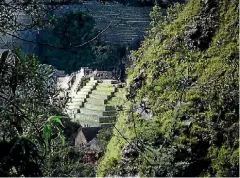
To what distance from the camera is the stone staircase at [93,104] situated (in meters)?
10.8

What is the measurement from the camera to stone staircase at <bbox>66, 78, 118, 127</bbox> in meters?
10.8

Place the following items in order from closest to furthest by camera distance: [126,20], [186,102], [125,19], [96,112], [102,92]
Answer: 1. [186,102]
2. [96,112]
3. [102,92]
4. [125,19]
5. [126,20]

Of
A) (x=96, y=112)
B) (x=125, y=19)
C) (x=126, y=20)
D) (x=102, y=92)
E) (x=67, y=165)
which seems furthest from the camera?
(x=126, y=20)

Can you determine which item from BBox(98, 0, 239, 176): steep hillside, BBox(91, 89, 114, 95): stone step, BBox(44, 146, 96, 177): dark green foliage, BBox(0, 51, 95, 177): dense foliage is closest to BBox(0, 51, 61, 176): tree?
BBox(0, 51, 95, 177): dense foliage

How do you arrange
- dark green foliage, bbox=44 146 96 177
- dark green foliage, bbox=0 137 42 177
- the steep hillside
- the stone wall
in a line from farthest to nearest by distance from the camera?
the stone wall → dark green foliage, bbox=44 146 96 177 → the steep hillside → dark green foliage, bbox=0 137 42 177

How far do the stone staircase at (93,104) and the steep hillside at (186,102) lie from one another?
23.7ft

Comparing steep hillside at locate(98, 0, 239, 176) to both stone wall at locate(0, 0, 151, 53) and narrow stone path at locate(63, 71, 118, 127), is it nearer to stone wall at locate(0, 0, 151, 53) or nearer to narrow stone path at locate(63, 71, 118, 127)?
narrow stone path at locate(63, 71, 118, 127)

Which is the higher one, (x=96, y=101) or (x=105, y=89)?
(x=105, y=89)

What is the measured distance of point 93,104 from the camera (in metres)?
12.0

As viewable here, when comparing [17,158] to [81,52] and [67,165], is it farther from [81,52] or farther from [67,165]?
[81,52]

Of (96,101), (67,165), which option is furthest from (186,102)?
(96,101)

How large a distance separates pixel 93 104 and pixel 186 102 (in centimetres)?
924

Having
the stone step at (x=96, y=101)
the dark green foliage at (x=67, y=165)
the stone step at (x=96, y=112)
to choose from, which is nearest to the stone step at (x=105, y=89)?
the stone step at (x=96, y=101)

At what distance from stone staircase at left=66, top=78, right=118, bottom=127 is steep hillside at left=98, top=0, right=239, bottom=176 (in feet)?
23.7
